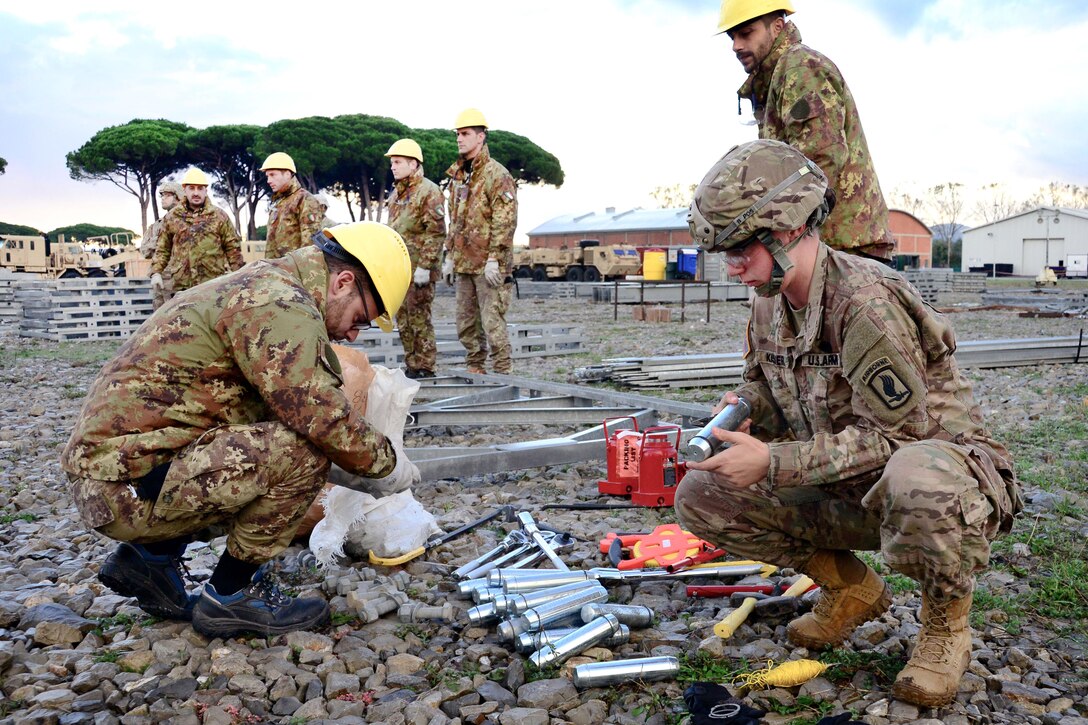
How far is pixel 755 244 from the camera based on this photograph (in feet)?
8.70

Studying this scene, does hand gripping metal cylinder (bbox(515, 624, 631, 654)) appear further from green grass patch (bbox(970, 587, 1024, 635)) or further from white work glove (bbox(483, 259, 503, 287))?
white work glove (bbox(483, 259, 503, 287))

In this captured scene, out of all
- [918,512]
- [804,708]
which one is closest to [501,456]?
[804,708]

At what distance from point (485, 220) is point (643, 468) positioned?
15.4ft

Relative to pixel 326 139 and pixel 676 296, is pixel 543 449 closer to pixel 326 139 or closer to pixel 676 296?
pixel 676 296

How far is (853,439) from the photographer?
2514mm

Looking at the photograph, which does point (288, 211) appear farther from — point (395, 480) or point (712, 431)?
point (712, 431)

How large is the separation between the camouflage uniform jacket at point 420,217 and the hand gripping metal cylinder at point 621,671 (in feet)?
20.7

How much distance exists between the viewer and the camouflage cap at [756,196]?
2562 mm

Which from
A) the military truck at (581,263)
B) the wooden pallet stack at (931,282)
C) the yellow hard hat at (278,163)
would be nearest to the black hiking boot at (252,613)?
the yellow hard hat at (278,163)

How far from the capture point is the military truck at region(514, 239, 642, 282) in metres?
35.9

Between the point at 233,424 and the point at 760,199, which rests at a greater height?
the point at 760,199

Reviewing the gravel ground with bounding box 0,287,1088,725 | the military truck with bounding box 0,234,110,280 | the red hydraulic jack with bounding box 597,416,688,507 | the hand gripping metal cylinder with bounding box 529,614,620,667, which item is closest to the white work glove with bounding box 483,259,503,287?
the red hydraulic jack with bounding box 597,416,688,507

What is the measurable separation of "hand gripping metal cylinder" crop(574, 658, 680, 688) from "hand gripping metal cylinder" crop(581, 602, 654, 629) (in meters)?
0.31

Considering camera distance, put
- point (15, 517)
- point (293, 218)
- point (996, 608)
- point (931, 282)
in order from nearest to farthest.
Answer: point (996, 608) → point (15, 517) → point (293, 218) → point (931, 282)
